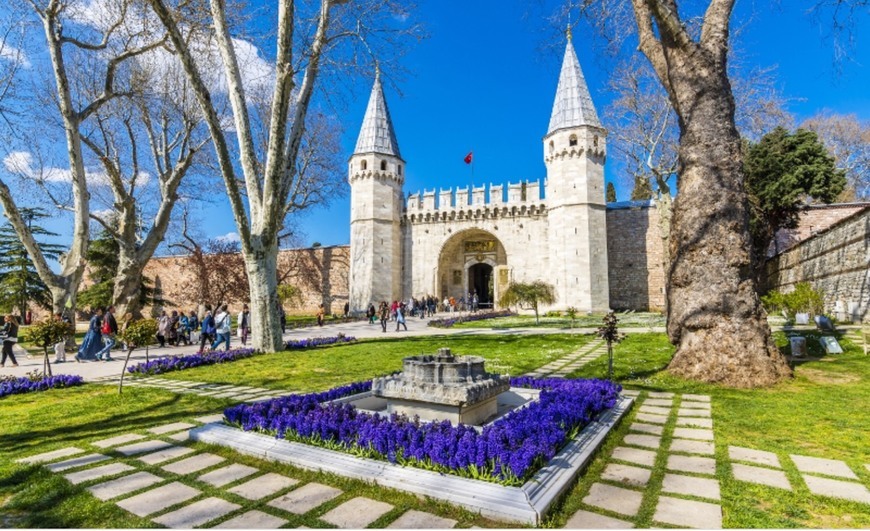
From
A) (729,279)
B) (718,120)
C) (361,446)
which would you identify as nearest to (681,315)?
(729,279)

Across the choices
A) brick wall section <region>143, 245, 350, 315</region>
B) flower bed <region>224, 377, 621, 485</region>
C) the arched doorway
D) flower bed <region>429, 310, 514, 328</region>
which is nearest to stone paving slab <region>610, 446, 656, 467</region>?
flower bed <region>224, 377, 621, 485</region>

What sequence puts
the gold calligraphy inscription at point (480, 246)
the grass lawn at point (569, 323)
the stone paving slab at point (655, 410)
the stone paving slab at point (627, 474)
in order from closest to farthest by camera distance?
the stone paving slab at point (627, 474), the stone paving slab at point (655, 410), the grass lawn at point (569, 323), the gold calligraphy inscription at point (480, 246)

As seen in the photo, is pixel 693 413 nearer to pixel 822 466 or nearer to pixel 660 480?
pixel 822 466

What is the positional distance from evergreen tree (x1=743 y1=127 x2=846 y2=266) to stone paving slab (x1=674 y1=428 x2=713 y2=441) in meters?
22.0

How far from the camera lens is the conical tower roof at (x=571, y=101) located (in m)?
26.5

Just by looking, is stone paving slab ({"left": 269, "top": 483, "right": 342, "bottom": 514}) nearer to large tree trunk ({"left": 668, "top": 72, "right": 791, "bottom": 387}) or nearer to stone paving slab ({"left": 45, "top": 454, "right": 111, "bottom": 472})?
stone paving slab ({"left": 45, "top": 454, "right": 111, "bottom": 472})

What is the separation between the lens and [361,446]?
3.45 metres

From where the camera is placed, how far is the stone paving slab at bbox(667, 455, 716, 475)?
326 centimetres

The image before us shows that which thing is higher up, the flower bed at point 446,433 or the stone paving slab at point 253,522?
the flower bed at point 446,433

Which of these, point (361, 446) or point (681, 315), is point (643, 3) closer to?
point (681, 315)

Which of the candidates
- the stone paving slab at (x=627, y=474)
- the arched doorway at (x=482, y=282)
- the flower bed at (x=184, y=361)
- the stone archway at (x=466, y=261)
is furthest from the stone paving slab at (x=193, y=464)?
the arched doorway at (x=482, y=282)

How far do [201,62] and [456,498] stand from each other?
48.9 feet

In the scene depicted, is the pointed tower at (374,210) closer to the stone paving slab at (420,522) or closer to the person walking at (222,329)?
the person walking at (222,329)

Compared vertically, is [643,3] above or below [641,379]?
above
